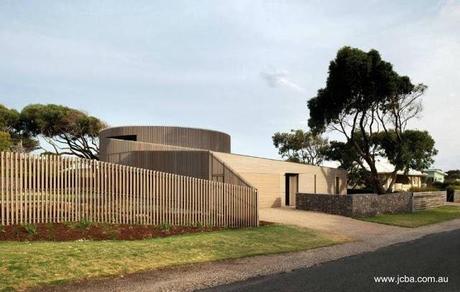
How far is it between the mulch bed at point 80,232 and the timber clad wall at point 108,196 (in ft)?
1.43

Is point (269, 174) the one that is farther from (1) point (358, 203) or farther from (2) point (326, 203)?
(1) point (358, 203)

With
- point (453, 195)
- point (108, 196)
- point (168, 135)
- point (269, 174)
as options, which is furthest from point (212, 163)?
point (453, 195)

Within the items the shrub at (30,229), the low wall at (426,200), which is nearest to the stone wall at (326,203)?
the low wall at (426,200)

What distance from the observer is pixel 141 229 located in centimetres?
1452

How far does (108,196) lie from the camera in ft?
49.0

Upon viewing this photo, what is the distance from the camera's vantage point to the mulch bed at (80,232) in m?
12.0

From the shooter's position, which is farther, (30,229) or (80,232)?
(80,232)

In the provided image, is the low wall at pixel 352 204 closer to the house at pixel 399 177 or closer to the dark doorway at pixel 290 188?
the dark doorway at pixel 290 188

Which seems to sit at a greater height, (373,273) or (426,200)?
(373,273)

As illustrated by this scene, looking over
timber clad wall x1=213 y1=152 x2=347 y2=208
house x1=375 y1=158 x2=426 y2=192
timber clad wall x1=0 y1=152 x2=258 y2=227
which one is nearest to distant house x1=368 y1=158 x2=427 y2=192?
house x1=375 y1=158 x2=426 y2=192

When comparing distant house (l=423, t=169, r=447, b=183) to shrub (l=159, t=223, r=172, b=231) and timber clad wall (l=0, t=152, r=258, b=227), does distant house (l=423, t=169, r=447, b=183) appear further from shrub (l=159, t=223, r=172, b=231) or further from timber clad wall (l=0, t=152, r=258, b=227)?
shrub (l=159, t=223, r=172, b=231)

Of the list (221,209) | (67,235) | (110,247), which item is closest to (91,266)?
(110,247)

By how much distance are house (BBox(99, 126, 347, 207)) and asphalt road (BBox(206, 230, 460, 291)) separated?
8743 millimetres

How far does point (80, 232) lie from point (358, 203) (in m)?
16.1
